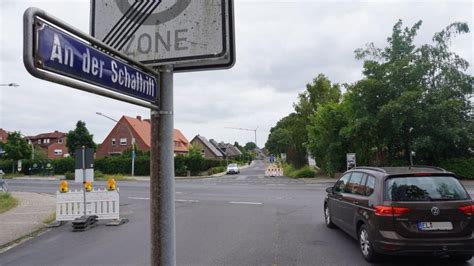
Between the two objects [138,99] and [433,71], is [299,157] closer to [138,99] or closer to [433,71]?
[433,71]

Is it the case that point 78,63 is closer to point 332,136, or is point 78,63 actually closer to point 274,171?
point 332,136

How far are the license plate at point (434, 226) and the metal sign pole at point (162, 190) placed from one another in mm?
5315

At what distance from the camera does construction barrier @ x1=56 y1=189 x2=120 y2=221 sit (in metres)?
12.5

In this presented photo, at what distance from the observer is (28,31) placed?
1.32m

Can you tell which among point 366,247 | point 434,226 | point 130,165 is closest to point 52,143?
point 130,165

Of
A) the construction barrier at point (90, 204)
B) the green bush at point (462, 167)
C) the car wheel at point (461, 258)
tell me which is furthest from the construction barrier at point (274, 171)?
the car wheel at point (461, 258)

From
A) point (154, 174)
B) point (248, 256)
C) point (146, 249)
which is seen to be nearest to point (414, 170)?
point (248, 256)

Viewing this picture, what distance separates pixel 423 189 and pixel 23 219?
12715mm

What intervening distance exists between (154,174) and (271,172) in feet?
141

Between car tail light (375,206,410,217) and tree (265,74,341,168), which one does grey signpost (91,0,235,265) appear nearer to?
car tail light (375,206,410,217)

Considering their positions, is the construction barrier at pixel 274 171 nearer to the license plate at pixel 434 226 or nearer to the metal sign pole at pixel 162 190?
the license plate at pixel 434 226

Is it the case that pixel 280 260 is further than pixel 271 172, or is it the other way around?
pixel 271 172

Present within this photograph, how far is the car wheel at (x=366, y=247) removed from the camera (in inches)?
260

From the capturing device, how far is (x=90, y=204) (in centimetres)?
1265
